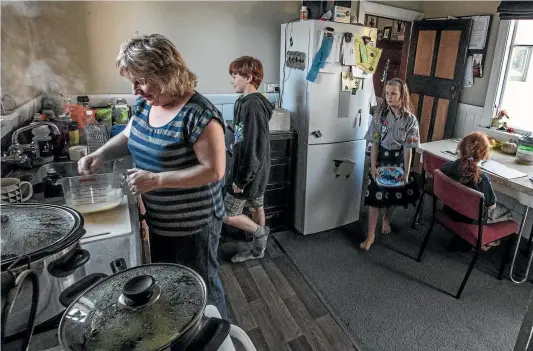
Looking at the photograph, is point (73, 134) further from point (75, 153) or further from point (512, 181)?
point (512, 181)

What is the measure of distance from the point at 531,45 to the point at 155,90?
345 centimetres

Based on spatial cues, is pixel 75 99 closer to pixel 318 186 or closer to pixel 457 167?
pixel 318 186

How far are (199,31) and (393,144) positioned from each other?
179cm

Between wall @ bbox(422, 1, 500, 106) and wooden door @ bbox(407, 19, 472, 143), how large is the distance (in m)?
0.12

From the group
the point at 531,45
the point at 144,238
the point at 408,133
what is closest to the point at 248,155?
the point at 144,238

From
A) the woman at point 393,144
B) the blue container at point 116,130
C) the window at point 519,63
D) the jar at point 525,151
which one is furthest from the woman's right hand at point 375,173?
the blue container at point 116,130

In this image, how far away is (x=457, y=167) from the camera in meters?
2.28

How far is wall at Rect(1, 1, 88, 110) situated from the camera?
2.11 meters

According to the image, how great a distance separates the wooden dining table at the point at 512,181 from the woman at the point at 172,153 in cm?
191

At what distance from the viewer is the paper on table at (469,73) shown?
333 centimetres

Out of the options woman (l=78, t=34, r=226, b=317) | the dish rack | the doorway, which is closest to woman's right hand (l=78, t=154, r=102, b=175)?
woman (l=78, t=34, r=226, b=317)

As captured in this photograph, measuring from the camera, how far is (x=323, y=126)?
2.66 meters

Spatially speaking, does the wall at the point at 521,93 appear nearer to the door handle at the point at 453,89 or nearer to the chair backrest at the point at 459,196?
the door handle at the point at 453,89

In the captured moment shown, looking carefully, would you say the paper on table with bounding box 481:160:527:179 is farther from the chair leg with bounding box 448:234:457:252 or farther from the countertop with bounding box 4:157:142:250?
the countertop with bounding box 4:157:142:250
